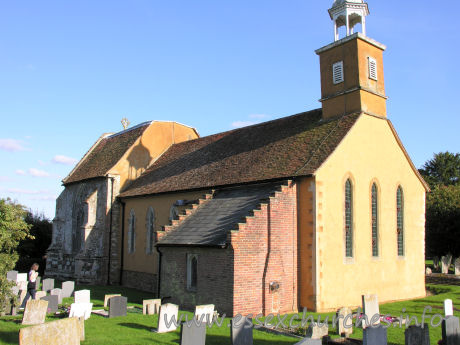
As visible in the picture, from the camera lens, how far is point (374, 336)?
35.9 ft

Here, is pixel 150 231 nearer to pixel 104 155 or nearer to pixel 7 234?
pixel 7 234

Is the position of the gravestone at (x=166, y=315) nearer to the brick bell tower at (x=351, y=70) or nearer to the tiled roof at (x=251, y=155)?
the tiled roof at (x=251, y=155)

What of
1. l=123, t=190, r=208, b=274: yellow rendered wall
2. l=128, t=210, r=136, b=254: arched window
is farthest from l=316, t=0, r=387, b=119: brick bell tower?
l=128, t=210, r=136, b=254: arched window

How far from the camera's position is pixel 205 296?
1762 centimetres

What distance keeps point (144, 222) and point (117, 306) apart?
11051 mm

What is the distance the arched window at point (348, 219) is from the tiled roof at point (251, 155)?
222cm

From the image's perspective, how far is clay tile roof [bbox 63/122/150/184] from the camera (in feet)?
106

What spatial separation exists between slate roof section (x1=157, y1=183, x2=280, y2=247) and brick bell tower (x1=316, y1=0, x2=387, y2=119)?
623 cm

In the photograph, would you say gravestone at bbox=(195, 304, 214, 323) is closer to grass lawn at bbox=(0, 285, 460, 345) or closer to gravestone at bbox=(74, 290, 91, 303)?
grass lawn at bbox=(0, 285, 460, 345)

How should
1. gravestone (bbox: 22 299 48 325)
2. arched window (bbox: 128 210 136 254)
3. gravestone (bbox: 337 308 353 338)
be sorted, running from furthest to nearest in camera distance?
arched window (bbox: 128 210 136 254) → gravestone (bbox: 22 299 48 325) → gravestone (bbox: 337 308 353 338)

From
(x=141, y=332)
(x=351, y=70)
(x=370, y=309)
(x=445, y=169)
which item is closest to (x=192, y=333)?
(x=141, y=332)

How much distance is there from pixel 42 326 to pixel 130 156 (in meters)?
22.9

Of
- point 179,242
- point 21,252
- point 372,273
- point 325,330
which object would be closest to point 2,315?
point 179,242

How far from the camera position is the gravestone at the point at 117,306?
16547 mm
